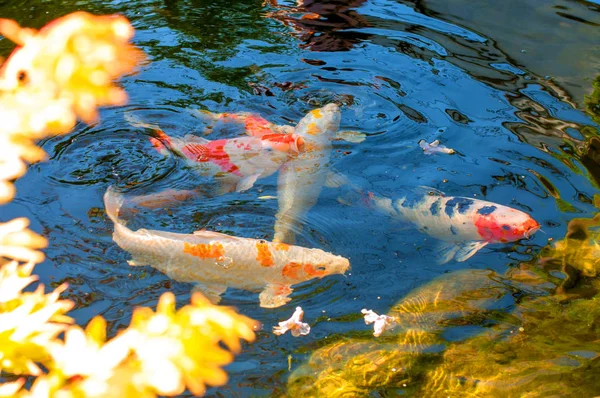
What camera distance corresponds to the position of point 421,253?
4176 millimetres

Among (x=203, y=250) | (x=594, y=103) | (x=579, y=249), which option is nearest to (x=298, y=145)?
(x=203, y=250)

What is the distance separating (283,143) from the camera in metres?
5.02

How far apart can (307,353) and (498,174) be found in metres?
2.38

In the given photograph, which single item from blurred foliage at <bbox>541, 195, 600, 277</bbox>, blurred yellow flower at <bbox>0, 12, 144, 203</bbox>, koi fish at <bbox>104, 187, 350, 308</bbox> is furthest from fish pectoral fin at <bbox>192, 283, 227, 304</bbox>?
blurred yellow flower at <bbox>0, 12, 144, 203</bbox>

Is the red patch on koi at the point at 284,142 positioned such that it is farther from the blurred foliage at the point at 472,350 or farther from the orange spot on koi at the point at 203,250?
the blurred foliage at the point at 472,350

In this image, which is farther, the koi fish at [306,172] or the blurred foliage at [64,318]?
the koi fish at [306,172]

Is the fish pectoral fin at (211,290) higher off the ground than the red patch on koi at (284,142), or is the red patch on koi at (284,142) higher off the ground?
the red patch on koi at (284,142)

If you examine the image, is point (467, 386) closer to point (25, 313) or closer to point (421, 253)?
point (421, 253)

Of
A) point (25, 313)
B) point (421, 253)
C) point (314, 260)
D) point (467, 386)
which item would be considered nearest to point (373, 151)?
point (421, 253)

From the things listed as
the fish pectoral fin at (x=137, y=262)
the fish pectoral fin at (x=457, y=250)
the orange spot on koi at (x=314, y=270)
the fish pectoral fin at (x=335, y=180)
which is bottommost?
the fish pectoral fin at (x=137, y=262)

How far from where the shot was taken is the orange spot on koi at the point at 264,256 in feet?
12.5

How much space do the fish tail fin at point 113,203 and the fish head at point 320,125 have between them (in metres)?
1.61

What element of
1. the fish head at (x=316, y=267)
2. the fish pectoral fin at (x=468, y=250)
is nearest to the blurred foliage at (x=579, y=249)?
the fish pectoral fin at (x=468, y=250)

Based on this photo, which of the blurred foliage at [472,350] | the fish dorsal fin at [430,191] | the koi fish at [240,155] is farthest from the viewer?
the koi fish at [240,155]
